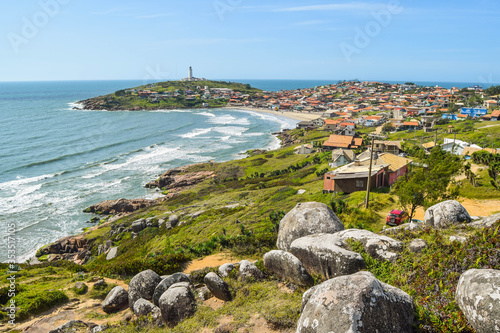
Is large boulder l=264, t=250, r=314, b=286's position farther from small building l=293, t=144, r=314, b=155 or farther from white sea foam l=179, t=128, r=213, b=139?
white sea foam l=179, t=128, r=213, b=139

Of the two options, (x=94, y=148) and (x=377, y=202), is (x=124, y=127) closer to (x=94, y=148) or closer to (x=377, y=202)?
(x=94, y=148)

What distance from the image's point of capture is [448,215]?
13742mm

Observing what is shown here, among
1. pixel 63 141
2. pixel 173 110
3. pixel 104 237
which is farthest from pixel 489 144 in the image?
pixel 173 110

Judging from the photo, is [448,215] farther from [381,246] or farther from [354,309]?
[354,309]

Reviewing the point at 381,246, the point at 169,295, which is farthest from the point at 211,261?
the point at 381,246

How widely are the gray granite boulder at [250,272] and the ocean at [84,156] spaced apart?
3007 centimetres

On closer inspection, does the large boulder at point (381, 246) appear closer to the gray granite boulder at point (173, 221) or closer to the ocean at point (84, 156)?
the gray granite boulder at point (173, 221)

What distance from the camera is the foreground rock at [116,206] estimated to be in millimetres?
43875

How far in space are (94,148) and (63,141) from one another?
1103cm

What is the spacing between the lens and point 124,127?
104m

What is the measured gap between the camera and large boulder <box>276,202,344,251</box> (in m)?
13.8

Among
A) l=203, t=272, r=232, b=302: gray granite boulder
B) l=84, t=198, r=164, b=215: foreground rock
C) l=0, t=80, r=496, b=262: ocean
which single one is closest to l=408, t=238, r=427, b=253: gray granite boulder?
l=203, t=272, r=232, b=302: gray granite boulder

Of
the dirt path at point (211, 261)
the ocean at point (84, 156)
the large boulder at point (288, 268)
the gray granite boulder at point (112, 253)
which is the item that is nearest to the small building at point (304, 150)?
the ocean at point (84, 156)

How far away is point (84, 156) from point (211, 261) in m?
61.0
